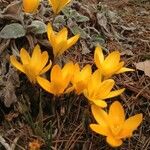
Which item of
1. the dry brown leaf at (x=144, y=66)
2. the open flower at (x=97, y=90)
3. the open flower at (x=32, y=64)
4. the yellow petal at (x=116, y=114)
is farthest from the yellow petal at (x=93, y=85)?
the dry brown leaf at (x=144, y=66)

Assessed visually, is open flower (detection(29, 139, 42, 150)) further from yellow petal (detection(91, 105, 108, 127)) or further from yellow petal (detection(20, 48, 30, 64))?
yellow petal (detection(20, 48, 30, 64))

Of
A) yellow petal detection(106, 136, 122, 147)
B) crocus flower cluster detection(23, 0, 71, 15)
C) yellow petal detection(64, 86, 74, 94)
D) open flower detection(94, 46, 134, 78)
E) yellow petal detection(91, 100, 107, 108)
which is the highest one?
crocus flower cluster detection(23, 0, 71, 15)

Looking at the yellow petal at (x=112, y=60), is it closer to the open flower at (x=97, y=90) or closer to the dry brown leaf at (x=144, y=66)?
the open flower at (x=97, y=90)

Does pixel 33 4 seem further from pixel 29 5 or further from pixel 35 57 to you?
pixel 35 57

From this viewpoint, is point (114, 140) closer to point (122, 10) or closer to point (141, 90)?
point (141, 90)

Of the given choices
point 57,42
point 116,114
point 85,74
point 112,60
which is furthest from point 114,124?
point 57,42

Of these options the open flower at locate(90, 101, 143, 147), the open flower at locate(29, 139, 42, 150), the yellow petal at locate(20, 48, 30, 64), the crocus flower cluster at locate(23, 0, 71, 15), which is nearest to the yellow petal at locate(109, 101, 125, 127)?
the open flower at locate(90, 101, 143, 147)
